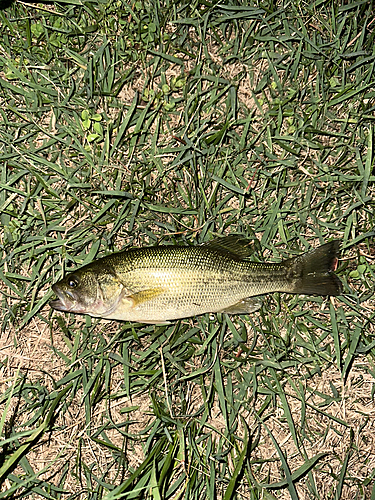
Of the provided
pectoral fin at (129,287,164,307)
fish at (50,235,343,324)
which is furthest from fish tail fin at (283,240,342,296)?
pectoral fin at (129,287,164,307)

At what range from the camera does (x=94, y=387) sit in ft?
12.9

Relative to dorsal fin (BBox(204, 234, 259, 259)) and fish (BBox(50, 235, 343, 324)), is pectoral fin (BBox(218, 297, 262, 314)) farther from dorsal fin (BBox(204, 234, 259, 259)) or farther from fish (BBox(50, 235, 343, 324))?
dorsal fin (BBox(204, 234, 259, 259))

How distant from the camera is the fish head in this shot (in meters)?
3.63

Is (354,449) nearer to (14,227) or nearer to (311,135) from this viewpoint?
(311,135)

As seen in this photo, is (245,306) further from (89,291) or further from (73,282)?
(73,282)

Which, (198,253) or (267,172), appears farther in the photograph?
(267,172)

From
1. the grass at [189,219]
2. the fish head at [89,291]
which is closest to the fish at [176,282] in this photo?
the fish head at [89,291]

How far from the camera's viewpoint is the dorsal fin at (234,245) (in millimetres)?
3906

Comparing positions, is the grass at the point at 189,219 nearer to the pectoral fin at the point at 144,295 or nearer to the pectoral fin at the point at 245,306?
the pectoral fin at the point at 245,306

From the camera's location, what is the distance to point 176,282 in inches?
143

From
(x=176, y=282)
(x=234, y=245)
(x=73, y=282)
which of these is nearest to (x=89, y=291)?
(x=73, y=282)

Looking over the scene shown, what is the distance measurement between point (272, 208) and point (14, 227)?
2.20 meters

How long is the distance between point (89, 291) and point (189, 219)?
106 cm

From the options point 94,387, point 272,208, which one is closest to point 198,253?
point 272,208
